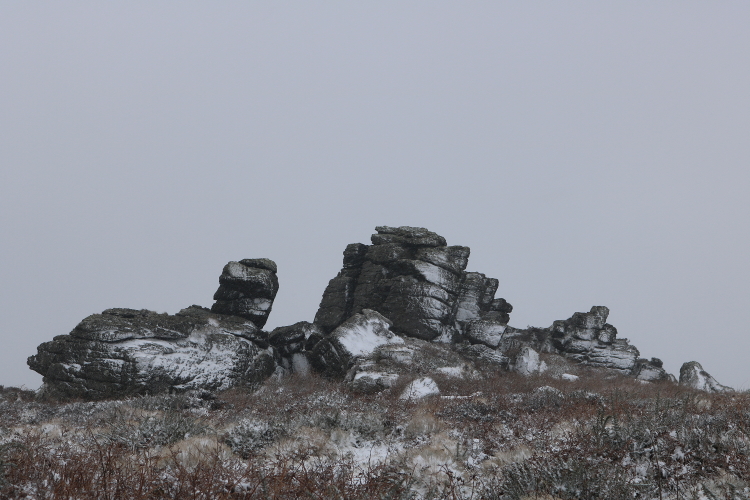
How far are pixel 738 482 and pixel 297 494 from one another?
6381 mm

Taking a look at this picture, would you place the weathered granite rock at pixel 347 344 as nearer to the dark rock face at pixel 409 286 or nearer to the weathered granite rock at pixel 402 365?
the weathered granite rock at pixel 402 365

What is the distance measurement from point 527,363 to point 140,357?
74.9ft

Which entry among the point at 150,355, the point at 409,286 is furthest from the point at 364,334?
the point at 150,355

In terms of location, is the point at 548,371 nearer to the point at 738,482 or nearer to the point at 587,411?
the point at 587,411

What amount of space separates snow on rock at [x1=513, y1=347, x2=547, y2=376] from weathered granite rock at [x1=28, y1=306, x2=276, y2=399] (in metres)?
16.4

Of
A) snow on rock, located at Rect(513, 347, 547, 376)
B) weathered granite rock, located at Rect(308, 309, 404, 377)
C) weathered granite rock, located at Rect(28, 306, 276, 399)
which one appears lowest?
weathered granite rock, located at Rect(28, 306, 276, 399)

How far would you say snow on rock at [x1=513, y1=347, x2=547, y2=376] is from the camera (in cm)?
2955

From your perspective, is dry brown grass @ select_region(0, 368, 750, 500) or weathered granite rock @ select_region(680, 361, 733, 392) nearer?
dry brown grass @ select_region(0, 368, 750, 500)

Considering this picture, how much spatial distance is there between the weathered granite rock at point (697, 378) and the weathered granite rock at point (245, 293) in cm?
2869

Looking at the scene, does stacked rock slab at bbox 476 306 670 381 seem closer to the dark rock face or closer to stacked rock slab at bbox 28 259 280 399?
the dark rock face

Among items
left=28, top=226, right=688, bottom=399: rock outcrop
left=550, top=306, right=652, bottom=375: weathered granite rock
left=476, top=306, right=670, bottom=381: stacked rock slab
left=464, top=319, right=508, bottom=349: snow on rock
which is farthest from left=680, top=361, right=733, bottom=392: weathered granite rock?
left=464, top=319, right=508, bottom=349: snow on rock

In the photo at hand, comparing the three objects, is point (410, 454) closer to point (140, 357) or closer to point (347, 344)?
point (140, 357)

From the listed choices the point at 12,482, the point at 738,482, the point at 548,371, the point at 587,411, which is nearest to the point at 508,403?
the point at 587,411

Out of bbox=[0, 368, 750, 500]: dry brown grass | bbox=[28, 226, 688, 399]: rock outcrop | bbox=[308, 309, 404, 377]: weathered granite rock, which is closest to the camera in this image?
bbox=[0, 368, 750, 500]: dry brown grass
